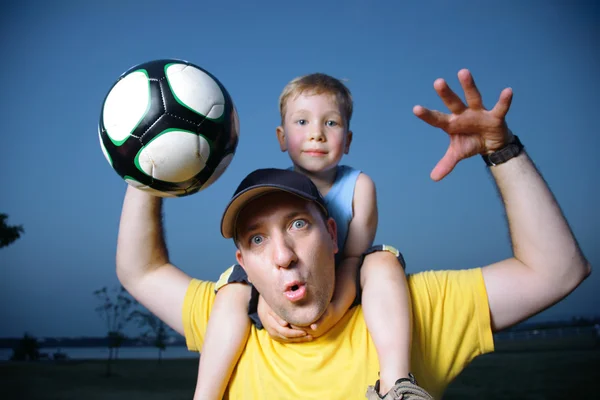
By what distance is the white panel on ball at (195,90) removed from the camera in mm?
2166

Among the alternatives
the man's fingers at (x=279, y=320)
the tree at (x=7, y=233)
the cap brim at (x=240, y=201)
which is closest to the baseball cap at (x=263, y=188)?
the cap brim at (x=240, y=201)

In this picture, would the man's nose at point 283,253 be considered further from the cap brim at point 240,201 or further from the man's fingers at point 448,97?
the man's fingers at point 448,97

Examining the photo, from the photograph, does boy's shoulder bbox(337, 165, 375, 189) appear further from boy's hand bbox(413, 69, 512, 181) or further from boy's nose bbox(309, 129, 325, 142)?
boy's hand bbox(413, 69, 512, 181)

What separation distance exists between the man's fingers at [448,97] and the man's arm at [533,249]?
371 mm

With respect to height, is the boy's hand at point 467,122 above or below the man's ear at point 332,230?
above

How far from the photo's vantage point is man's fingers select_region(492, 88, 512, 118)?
2084mm

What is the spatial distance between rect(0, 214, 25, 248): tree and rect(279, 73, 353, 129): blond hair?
1065 cm

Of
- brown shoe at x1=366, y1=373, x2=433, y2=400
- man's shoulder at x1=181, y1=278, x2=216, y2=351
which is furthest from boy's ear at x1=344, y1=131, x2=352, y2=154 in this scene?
brown shoe at x1=366, y1=373, x2=433, y2=400

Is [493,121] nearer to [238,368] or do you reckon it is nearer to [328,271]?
[328,271]

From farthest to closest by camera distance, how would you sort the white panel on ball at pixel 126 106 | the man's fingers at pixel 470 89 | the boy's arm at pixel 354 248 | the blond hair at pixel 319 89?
1. the blond hair at pixel 319 89
2. the boy's arm at pixel 354 248
3. the white panel on ball at pixel 126 106
4. the man's fingers at pixel 470 89

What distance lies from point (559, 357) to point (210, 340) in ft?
57.8

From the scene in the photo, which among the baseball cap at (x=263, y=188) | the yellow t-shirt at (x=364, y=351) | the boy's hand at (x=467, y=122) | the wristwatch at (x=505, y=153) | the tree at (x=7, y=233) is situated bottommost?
the tree at (x=7, y=233)

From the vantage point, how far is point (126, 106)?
215 cm

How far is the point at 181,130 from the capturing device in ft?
6.98
